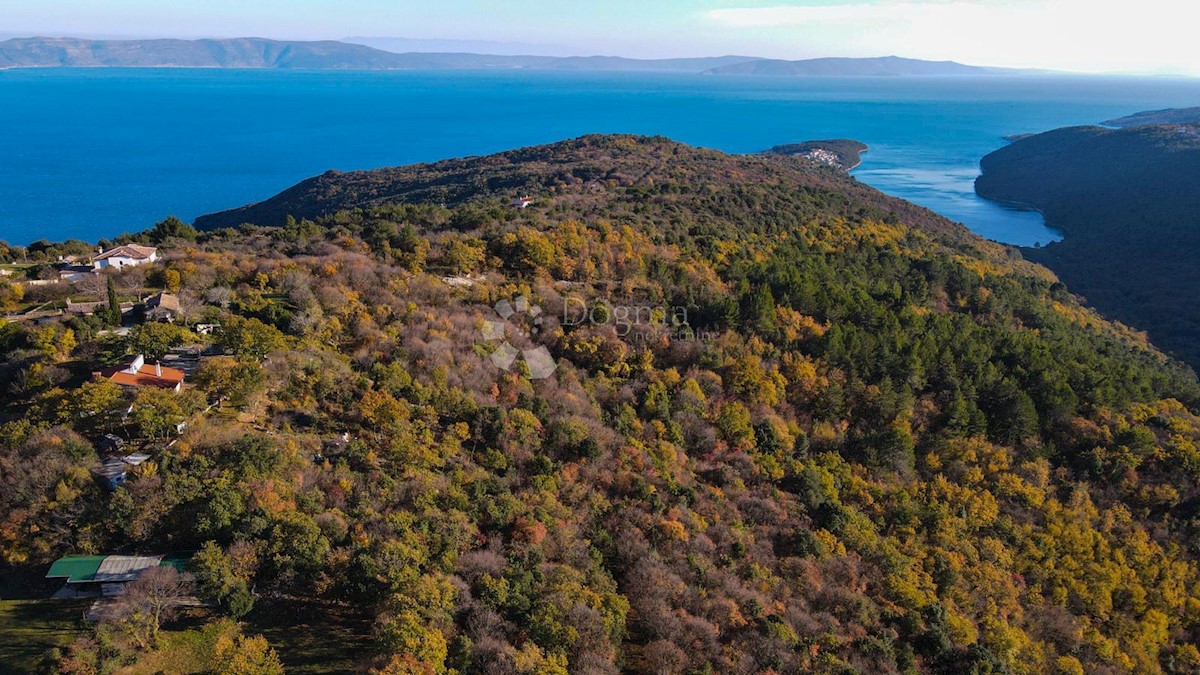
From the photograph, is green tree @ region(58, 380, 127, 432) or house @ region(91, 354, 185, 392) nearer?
green tree @ region(58, 380, 127, 432)

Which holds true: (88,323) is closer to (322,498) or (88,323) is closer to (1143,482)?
(322,498)

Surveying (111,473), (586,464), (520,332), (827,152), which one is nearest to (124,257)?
(111,473)

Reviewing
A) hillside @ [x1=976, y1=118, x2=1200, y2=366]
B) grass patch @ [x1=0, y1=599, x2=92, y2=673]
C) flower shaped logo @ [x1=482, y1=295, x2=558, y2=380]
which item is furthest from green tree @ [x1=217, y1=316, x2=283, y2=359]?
hillside @ [x1=976, y1=118, x2=1200, y2=366]

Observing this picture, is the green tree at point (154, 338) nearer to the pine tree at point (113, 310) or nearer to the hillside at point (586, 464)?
the hillside at point (586, 464)

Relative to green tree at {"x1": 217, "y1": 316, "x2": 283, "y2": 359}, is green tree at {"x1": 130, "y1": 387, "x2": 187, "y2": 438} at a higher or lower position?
lower

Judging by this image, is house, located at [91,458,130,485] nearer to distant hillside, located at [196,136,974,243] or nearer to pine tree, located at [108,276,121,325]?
pine tree, located at [108,276,121,325]

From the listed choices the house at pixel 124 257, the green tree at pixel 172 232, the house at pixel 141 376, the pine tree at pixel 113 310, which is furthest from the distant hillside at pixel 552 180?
the house at pixel 141 376

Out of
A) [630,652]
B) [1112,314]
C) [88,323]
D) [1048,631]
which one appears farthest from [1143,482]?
[1112,314]
